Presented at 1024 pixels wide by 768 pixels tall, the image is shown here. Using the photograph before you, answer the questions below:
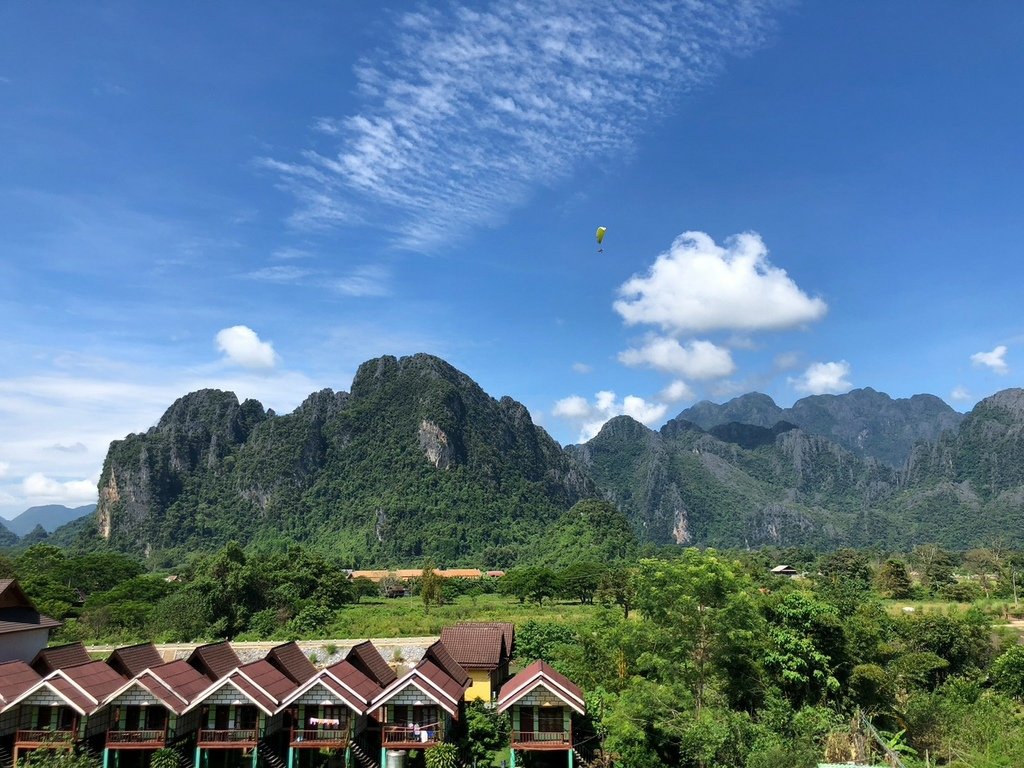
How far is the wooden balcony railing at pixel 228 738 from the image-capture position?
1719 cm

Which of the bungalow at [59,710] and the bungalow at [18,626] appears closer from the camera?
the bungalow at [59,710]

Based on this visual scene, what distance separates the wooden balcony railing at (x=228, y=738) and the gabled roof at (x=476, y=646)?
681 centimetres

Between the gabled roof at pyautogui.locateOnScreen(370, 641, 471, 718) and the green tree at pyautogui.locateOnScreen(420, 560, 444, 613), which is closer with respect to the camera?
the gabled roof at pyautogui.locateOnScreen(370, 641, 471, 718)

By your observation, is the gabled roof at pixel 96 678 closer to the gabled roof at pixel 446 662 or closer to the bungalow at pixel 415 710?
the bungalow at pixel 415 710

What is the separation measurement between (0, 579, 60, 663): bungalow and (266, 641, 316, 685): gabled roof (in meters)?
8.56

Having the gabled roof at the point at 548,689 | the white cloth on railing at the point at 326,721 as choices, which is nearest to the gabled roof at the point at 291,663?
the white cloth on railing at the point at 326,721

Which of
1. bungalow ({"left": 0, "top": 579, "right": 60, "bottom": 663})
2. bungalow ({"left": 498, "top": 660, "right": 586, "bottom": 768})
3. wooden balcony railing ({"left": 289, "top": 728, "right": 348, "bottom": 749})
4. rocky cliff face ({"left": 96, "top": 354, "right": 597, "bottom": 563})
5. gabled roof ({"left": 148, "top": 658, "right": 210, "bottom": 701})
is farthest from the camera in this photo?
rocky cliff face ({"left": 96, "top": 354, "right": 597, "bottom": 563})

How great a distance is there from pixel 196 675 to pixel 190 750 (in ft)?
5.74

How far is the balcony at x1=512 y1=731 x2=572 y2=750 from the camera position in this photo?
1702 centimetres

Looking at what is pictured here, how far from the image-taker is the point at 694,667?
20.7m

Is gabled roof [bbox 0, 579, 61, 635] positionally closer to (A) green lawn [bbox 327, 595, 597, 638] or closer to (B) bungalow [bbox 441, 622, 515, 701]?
(B) bungalow [bbox 441, 622, 515, 701]

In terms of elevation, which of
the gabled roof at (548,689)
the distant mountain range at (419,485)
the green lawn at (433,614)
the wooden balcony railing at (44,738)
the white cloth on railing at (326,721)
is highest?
the distant mountain range at (419,485)

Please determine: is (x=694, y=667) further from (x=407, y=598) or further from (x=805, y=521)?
(x=805, y=521)

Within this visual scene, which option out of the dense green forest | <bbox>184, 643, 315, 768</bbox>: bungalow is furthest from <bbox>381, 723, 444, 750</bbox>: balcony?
the dense green forest
